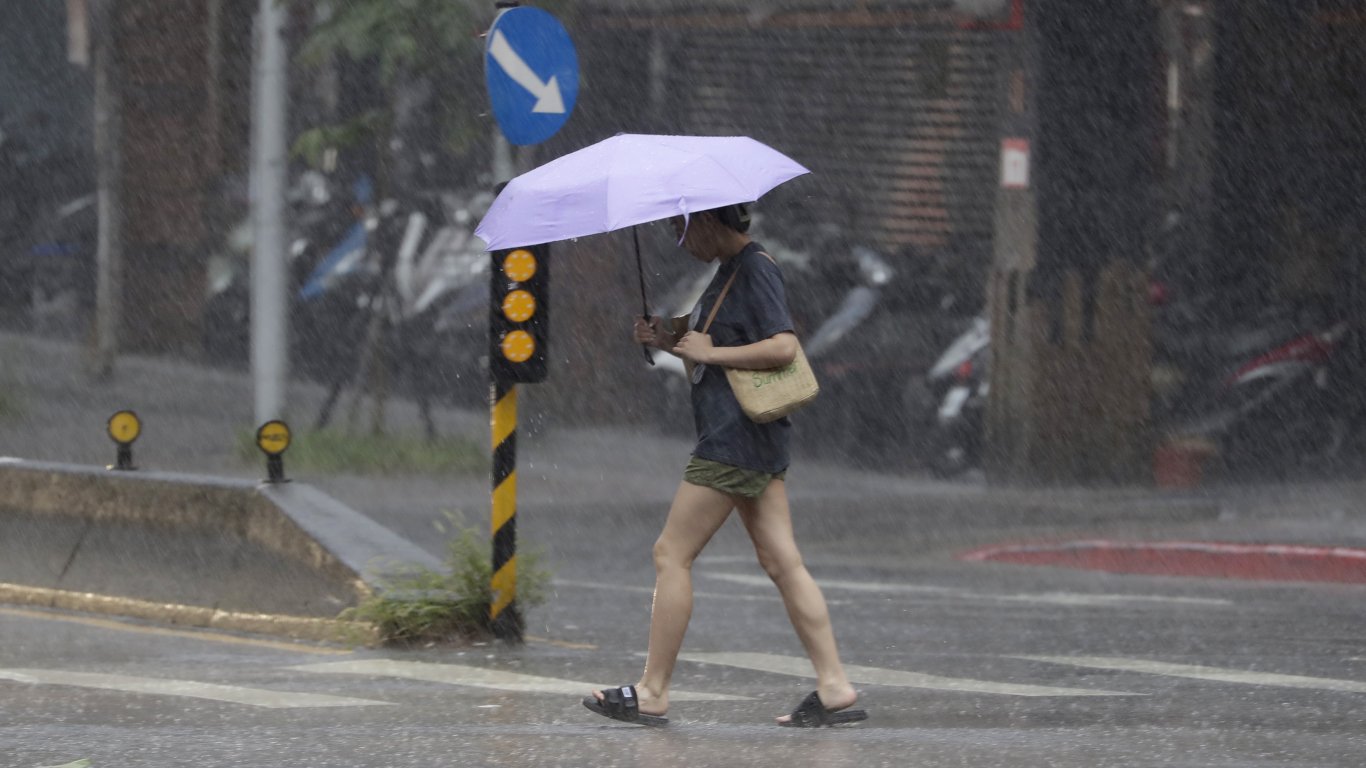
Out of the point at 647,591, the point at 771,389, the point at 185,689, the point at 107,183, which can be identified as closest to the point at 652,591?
the point at 647,591

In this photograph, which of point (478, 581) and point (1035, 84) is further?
point (1035, 84)

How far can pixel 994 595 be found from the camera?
13703 millimetres

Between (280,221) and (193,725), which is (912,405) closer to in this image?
(280,221)

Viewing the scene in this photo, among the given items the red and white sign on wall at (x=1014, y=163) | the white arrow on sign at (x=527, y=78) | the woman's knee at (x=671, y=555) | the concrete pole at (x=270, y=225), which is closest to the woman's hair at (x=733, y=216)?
the woman's knee at (x=671, y=555)

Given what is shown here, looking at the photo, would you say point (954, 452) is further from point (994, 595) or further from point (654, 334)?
point (654, 334)

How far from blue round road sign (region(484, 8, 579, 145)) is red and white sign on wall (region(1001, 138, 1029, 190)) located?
9.87 m

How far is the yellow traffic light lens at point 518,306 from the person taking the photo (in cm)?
1021

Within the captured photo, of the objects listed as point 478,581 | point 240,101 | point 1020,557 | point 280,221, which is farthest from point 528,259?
point 240,101

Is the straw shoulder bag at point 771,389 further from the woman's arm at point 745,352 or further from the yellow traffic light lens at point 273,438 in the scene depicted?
the yellow traffic light lens at point 273,438

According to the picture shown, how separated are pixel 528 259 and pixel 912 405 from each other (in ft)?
36.0

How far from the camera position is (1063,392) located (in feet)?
66.1

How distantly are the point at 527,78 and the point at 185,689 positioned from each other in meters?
2.98

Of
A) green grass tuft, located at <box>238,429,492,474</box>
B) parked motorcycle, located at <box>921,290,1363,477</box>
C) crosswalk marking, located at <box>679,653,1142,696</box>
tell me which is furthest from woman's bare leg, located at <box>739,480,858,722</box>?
parked motorcycle, located at <box>921,290,1363,477</box>

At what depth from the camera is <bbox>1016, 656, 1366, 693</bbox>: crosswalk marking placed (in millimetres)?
9438
